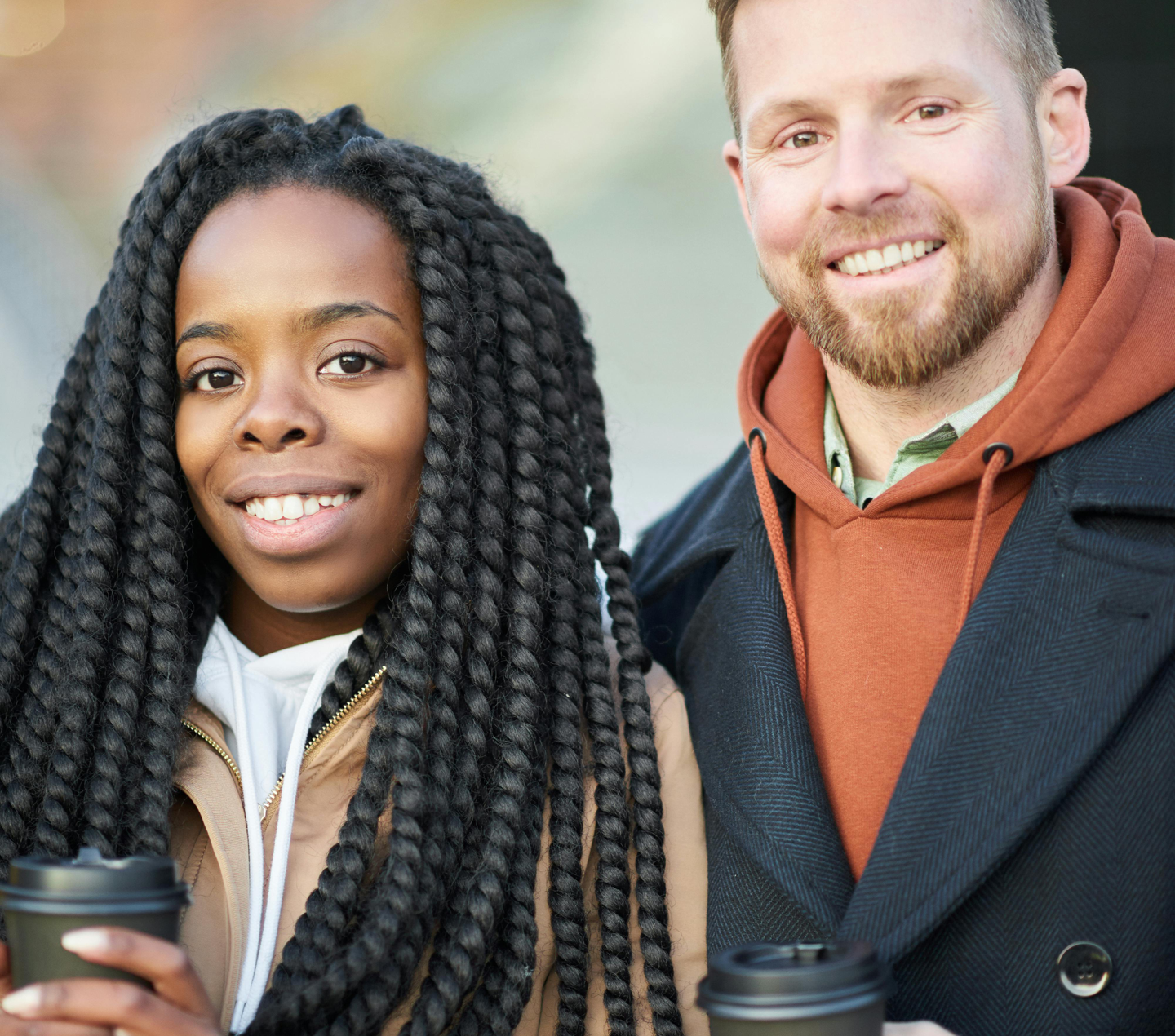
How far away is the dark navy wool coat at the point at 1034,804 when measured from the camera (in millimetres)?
1889

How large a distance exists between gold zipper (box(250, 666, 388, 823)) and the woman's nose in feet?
1.35

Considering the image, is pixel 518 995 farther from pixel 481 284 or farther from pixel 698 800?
pixel 481 284

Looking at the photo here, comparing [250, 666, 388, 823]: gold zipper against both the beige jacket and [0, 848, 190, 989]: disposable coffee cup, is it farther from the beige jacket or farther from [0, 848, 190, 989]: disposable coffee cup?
[0, 848, 190, 989]: disposable coffee cup

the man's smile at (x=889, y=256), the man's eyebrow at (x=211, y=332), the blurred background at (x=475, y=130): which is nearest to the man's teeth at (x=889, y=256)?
the man's smile at (x=889, y=256)

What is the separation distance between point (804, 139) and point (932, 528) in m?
0.72

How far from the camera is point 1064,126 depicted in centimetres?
241

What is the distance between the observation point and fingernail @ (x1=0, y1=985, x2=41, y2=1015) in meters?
1.50

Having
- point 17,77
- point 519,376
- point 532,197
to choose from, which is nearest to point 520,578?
point 519,376

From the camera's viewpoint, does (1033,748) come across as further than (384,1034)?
No

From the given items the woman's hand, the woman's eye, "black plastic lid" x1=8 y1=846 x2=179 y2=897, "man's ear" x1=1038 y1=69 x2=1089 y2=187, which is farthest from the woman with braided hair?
"man's ear" x1=1038 y1=69 x2=1089 y2=187

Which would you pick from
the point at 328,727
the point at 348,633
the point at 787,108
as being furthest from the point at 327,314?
the point at 787,108

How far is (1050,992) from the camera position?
1901 mm

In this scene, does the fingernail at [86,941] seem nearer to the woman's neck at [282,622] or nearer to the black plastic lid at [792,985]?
the black plastic lid at [792,985]

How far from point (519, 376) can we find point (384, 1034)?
113 centimetres
